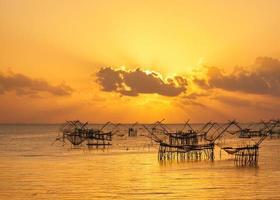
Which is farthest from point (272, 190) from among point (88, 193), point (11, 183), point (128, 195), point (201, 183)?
point (11, 183)

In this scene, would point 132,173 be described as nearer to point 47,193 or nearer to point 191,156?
point 47,193

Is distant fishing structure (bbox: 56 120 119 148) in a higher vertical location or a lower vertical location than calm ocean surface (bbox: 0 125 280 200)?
higher

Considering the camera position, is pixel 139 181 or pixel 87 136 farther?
pixel 87 136

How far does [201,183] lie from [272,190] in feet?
11.6

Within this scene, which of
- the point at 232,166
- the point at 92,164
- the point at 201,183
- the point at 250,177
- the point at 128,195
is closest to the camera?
the point at 128,195

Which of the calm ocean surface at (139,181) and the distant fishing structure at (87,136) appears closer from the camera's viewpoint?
the calm ocean surface at (139,181)

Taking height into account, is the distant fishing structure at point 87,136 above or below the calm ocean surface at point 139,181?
above

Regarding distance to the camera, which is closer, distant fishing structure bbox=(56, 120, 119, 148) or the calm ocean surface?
the calm ocean surface

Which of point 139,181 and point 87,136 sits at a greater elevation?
point 87,136

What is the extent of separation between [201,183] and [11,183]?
941cm

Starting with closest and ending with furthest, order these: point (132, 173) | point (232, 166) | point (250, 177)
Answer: point (250, 177)
point (132, 173)
point (232, 166)

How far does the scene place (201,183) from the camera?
73.6 feet

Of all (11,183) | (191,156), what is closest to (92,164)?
(191,156)

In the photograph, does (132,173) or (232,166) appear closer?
(132,173)
